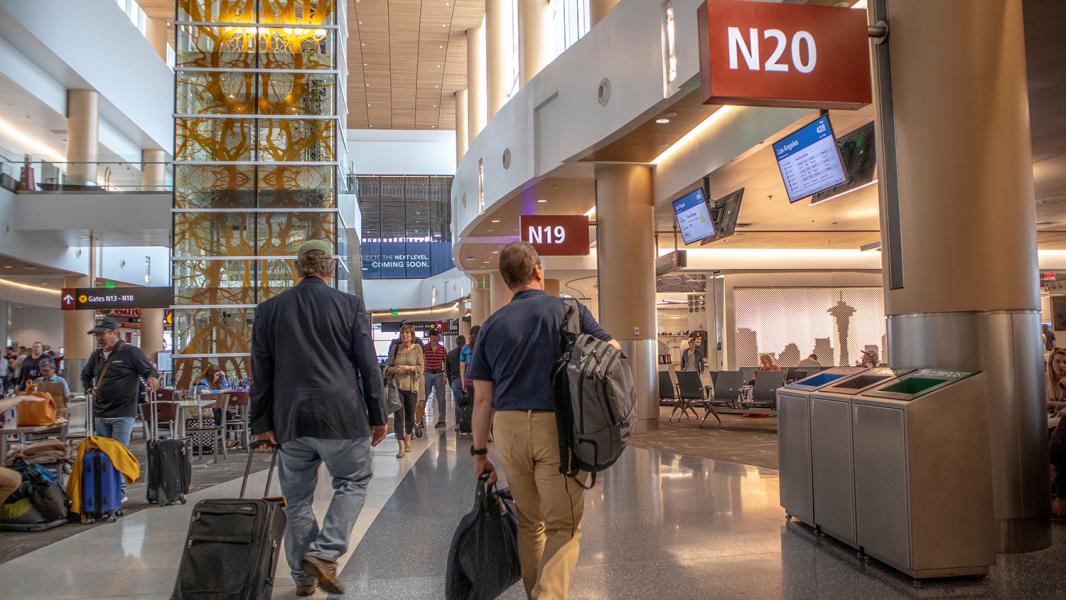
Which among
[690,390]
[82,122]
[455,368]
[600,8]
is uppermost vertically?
[82,122]

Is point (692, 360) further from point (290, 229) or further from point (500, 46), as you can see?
point (290, 229)

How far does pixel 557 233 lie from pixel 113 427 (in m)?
8.34

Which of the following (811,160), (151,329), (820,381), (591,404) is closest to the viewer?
(591,404)

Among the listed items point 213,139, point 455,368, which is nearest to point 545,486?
point 455,368

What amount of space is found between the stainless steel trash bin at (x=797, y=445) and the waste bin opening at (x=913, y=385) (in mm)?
662

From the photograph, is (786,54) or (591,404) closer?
(591,404)

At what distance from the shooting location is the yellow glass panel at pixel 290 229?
1509 cm

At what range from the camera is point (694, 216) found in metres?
12.4

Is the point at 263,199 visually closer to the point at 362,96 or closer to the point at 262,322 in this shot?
the point at 262,322

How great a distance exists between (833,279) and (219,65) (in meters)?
16.8

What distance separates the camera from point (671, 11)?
31.3 feet

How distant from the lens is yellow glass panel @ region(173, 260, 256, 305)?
14.6 metres

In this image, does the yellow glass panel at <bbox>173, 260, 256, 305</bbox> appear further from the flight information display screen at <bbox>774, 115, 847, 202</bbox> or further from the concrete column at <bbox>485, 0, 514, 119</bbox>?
the flight information display screen at <bbox>774, 115, 847, 202</bbox>

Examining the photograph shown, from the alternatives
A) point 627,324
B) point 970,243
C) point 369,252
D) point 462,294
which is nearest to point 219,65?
point 627,324
